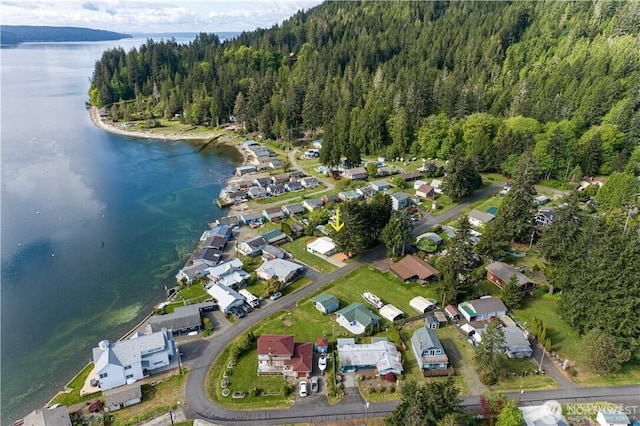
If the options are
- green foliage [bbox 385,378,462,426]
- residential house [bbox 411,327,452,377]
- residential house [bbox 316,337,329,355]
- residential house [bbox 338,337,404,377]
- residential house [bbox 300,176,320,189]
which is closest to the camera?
green foliage [bbox 385,378,462,426]

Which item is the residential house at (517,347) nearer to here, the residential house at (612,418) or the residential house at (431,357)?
the residential house at (431,357)

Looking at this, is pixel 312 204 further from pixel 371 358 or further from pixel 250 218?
pixel 371 358

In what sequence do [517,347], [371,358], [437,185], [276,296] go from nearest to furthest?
[371,358] < [517,347] < [276,296] < [437,185]

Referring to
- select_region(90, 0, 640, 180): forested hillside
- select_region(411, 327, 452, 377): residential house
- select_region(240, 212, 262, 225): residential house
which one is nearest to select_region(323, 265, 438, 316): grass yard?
select_region(411, 327, 452, 377): residential house

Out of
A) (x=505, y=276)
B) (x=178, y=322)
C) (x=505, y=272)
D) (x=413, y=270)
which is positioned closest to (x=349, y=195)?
(x=413, y=270)

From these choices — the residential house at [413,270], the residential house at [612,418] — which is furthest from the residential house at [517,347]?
the residential house at [413,270]

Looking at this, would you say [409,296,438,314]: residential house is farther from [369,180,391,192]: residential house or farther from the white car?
[369,180,391,192]: residential house
